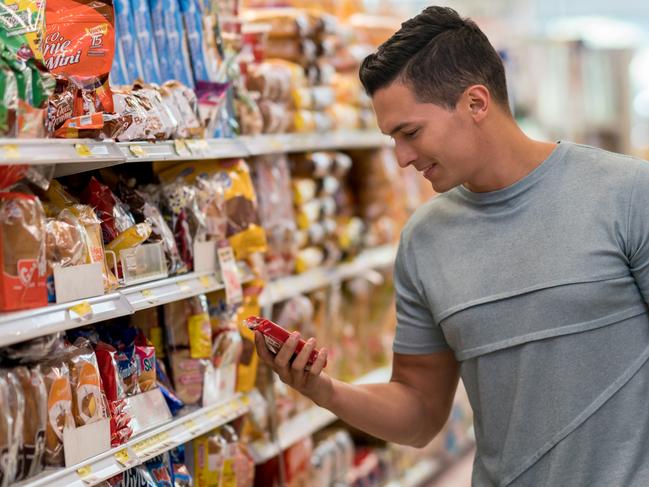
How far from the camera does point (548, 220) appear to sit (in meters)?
2.16

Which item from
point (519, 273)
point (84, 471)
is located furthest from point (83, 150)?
point (519, 273)

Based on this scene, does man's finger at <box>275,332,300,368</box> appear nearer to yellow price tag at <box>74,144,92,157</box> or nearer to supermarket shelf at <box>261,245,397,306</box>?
yellow price tag at <box>74,144,92,157</box>

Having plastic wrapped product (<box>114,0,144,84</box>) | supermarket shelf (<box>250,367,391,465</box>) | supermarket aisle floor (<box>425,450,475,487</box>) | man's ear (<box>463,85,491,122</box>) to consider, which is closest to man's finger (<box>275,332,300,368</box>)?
man's ear (<box>463,85,491,122</box>)

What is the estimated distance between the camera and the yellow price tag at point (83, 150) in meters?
1.92

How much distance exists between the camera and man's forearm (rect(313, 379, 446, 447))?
7.58 ft

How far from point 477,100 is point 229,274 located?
2.90 ft

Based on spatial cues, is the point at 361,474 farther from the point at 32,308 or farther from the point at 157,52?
the point at 32,308

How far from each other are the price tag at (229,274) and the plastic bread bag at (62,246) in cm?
64

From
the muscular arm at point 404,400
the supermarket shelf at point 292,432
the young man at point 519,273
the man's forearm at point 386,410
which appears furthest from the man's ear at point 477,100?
the supermarket shelf at point 292,432

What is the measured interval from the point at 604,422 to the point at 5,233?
1338 mm

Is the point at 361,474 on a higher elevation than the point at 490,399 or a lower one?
lower

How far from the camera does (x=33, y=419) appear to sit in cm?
191

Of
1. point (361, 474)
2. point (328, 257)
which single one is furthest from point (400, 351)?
point (361, 474)

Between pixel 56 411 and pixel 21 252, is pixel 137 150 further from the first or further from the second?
pixel 56 411
